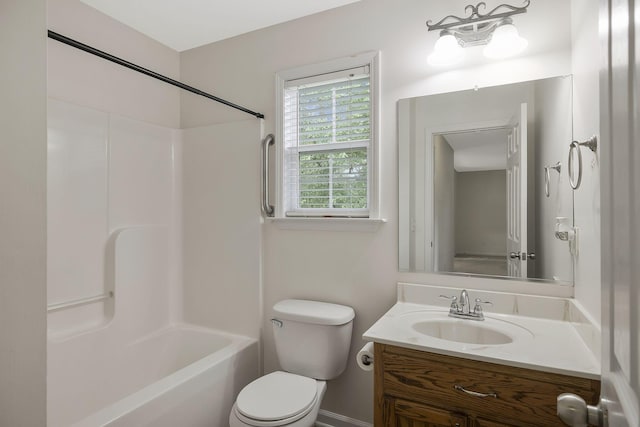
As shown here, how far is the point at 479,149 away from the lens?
5.74 ft

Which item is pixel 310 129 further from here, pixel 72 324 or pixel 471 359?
pixel 72 324

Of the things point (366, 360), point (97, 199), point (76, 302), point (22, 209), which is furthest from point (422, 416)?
point (97, 199)

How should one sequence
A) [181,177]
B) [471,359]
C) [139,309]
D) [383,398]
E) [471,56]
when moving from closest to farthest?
[471,359], [383,398], [471,56], [139,309], [181,177]

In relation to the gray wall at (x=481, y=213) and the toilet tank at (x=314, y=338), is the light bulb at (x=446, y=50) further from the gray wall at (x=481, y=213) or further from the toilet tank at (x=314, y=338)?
the toilet tank at (x=314, y=338)

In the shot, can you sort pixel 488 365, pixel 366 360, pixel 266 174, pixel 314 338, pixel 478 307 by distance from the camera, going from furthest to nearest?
pixel 266 174 → pixel 314 338 → pixel 478 307 → pixel 366 360 → pixel 488 365

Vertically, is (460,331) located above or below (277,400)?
above

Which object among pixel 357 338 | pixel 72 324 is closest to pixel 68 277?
pixel 72 324

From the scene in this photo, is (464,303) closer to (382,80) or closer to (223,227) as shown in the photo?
(382,80)

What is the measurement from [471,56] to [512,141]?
467 millimetres

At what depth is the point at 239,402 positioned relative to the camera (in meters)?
1.64

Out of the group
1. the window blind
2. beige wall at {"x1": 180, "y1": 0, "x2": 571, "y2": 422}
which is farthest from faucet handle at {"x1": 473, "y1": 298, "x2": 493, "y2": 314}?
the window blind

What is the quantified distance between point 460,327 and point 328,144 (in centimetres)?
122

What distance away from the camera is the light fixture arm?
158 cm

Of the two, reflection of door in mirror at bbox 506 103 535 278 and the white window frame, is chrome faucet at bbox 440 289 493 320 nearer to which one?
reflection of door in mirror at bbox 506 103 535 278
